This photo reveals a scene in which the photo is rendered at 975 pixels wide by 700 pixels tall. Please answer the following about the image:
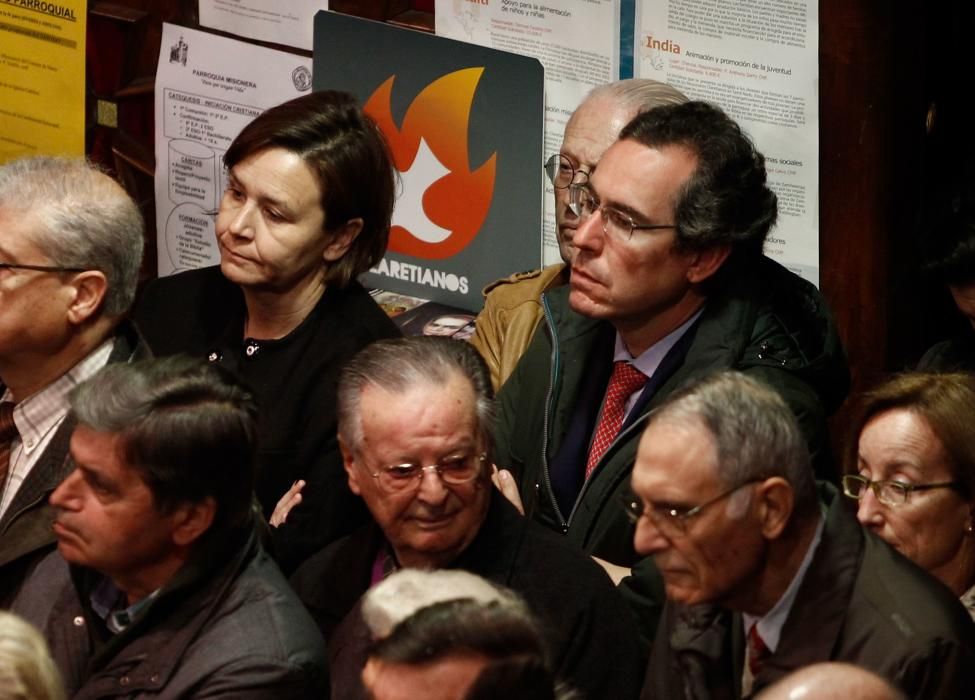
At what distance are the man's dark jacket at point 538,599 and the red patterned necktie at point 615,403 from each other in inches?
17.3

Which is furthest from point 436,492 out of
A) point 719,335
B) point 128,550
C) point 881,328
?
point 881,328

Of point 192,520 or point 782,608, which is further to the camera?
point 192,520

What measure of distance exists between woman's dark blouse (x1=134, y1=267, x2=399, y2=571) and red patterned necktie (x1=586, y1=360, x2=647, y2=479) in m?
0.50

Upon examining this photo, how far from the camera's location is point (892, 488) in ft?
A: 10.7

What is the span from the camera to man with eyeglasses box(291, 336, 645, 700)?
119 inches

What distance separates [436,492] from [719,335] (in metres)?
0.78

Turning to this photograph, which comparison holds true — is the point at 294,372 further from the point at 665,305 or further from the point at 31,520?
the point at 665,305

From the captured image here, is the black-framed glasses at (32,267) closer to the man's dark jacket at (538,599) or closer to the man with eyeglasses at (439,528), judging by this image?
the man with eyeglasses at (439,528)

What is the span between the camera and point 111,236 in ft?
11.6

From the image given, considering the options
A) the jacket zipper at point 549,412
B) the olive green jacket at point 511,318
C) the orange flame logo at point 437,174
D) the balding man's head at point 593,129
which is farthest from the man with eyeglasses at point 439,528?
the orange flame logo at point 437,174

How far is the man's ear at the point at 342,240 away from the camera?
382 centimetres

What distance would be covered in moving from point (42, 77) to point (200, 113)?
1.52ft

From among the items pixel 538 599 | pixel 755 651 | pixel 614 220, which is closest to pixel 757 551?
pixel 755 651

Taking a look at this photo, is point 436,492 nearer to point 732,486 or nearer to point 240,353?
point 732,486
